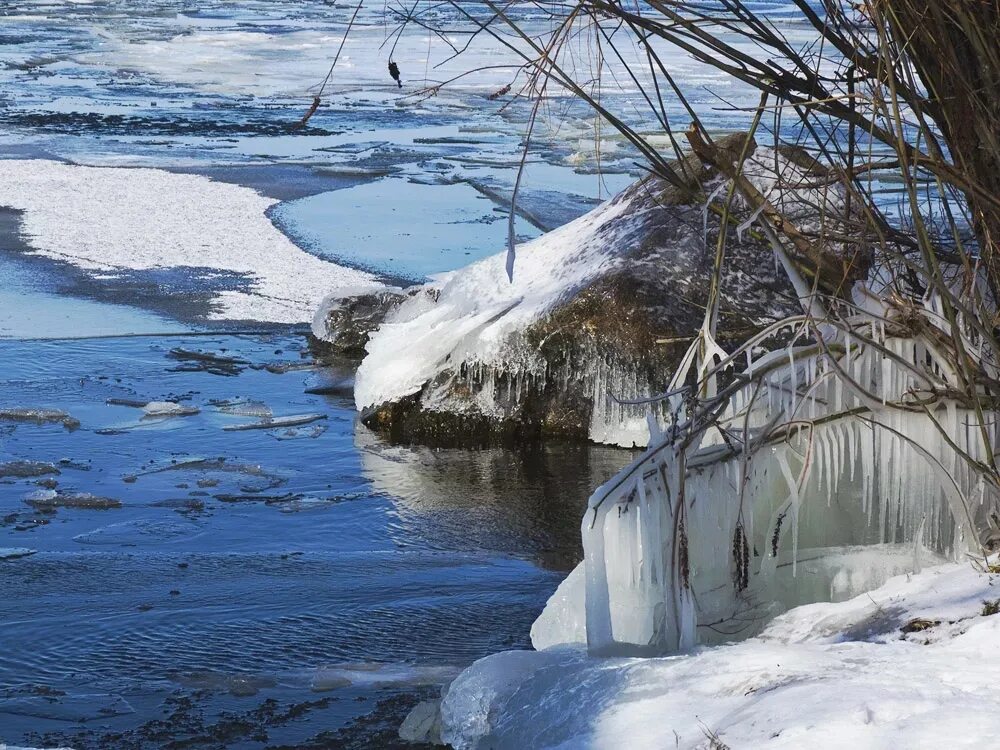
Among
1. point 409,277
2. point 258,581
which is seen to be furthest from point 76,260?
point 258,581

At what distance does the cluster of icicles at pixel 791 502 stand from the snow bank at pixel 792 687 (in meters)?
0.17

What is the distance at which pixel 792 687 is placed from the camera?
9.65 feet

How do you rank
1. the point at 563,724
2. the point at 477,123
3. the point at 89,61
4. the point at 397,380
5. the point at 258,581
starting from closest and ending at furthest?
1. the point at 563,724
2. the point at 258,581
3. the point at 397,380
4. the point at 477,123
5. the point at 89,61

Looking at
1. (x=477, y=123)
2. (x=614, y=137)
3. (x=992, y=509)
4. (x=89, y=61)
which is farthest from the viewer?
(x=89, y=61)

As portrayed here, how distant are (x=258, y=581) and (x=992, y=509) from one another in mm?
2502

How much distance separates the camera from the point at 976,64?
3.44m

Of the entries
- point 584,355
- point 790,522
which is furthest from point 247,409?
point 790,522

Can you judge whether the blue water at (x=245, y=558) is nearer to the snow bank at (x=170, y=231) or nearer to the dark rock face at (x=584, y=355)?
the dark rock face at (x=584, y=355)

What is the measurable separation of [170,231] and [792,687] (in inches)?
339

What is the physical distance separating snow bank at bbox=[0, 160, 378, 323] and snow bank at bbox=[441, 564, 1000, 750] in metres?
5.30

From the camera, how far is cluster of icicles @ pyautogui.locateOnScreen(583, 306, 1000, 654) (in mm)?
3631

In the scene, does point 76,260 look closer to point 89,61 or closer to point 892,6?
point 892,6

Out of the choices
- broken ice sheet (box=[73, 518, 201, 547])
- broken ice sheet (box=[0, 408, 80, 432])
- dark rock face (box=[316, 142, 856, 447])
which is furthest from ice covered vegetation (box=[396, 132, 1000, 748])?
broken ice sheet (box=[0, 408, 80, 432])

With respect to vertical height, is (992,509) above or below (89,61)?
below
